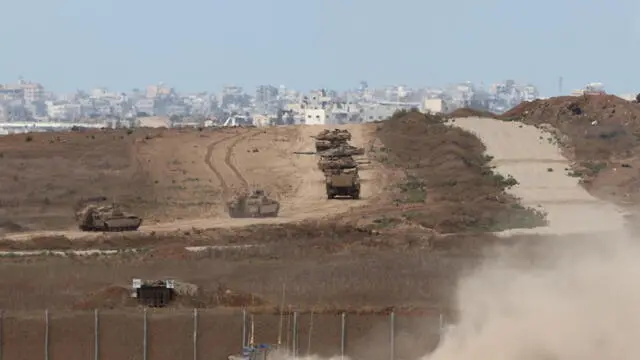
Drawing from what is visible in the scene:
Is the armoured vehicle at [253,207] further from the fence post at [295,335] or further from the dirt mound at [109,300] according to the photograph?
the fence post at [295,335]

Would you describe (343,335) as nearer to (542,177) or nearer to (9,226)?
(9,226)

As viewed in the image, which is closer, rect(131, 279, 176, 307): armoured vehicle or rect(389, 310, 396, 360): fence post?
rect(389, 310, 396, 360): fence post

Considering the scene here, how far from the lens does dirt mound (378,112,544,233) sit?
78750 mm

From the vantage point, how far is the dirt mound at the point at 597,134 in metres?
96.1

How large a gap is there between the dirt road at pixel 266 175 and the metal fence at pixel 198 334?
32842mm

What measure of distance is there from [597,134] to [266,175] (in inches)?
1211

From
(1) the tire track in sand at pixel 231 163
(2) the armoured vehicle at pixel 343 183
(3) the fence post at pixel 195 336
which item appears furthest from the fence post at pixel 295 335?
(1) the tire track in sand at pixel 231 163

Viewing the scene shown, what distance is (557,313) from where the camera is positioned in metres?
35.9

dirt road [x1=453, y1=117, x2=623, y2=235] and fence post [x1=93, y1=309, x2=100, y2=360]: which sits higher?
fence post [x1=93, y1=309, x2=100, y2=360]

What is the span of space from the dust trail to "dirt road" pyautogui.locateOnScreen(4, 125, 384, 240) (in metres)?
36.1

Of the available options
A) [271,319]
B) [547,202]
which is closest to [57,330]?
[271,319]

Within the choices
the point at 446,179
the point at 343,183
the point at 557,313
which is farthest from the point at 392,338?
the point at 446,179

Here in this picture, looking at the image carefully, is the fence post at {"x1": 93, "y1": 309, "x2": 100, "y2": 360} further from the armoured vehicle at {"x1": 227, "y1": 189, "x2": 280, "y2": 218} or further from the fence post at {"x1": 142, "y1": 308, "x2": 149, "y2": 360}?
the armoured vehicle at {"x1": 227, "y1": 189, "x2": 280, "y2": 218}

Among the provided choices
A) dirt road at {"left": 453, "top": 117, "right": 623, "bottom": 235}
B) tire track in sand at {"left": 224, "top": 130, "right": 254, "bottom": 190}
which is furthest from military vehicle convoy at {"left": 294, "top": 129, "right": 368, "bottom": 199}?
dirt road at {"left": 453, "top": 117, "right": 623, "bottom": 235}
